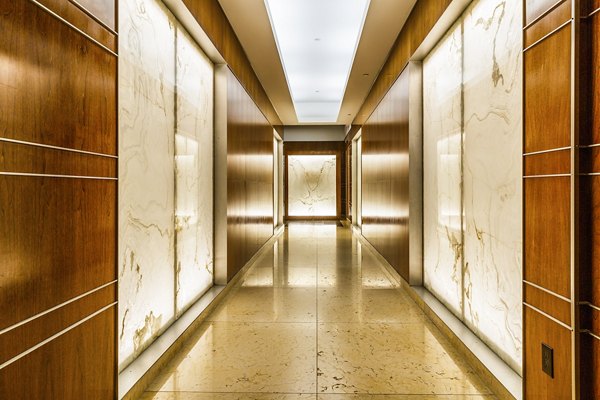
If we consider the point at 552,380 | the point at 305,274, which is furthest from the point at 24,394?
the point at 305,274

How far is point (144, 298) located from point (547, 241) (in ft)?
9.45

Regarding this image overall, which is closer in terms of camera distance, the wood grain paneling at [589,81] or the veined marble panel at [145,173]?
the wood grain paneling at [589,81]

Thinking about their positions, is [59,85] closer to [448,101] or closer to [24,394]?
[24,394]

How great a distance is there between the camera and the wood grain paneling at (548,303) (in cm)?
191

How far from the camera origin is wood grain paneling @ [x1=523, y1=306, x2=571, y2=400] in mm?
1901

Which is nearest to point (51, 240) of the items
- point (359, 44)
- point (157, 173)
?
point (157, 173)

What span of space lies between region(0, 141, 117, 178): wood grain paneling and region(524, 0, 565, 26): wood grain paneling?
2660mm

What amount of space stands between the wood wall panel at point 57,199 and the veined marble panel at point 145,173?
0.38m

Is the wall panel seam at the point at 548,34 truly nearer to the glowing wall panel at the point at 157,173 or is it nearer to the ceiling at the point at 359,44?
the glowing wall panel at the point at 157,173

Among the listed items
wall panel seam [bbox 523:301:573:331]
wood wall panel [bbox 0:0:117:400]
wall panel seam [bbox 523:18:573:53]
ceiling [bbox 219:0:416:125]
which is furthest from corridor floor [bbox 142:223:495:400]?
ceiling [bbox 219:0:416:125]

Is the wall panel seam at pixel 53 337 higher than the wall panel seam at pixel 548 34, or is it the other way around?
the wall panel seam at pixel 548 34

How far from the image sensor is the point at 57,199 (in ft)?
Answer: 5.98

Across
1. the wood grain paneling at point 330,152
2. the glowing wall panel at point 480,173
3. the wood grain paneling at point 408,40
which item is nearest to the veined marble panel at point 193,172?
the wood grain paneling at point 408,40

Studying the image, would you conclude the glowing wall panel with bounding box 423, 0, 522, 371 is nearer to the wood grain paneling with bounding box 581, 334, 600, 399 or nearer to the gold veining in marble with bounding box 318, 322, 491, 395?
the gold veining in marble with bounding box 318, 322, 491, 395
